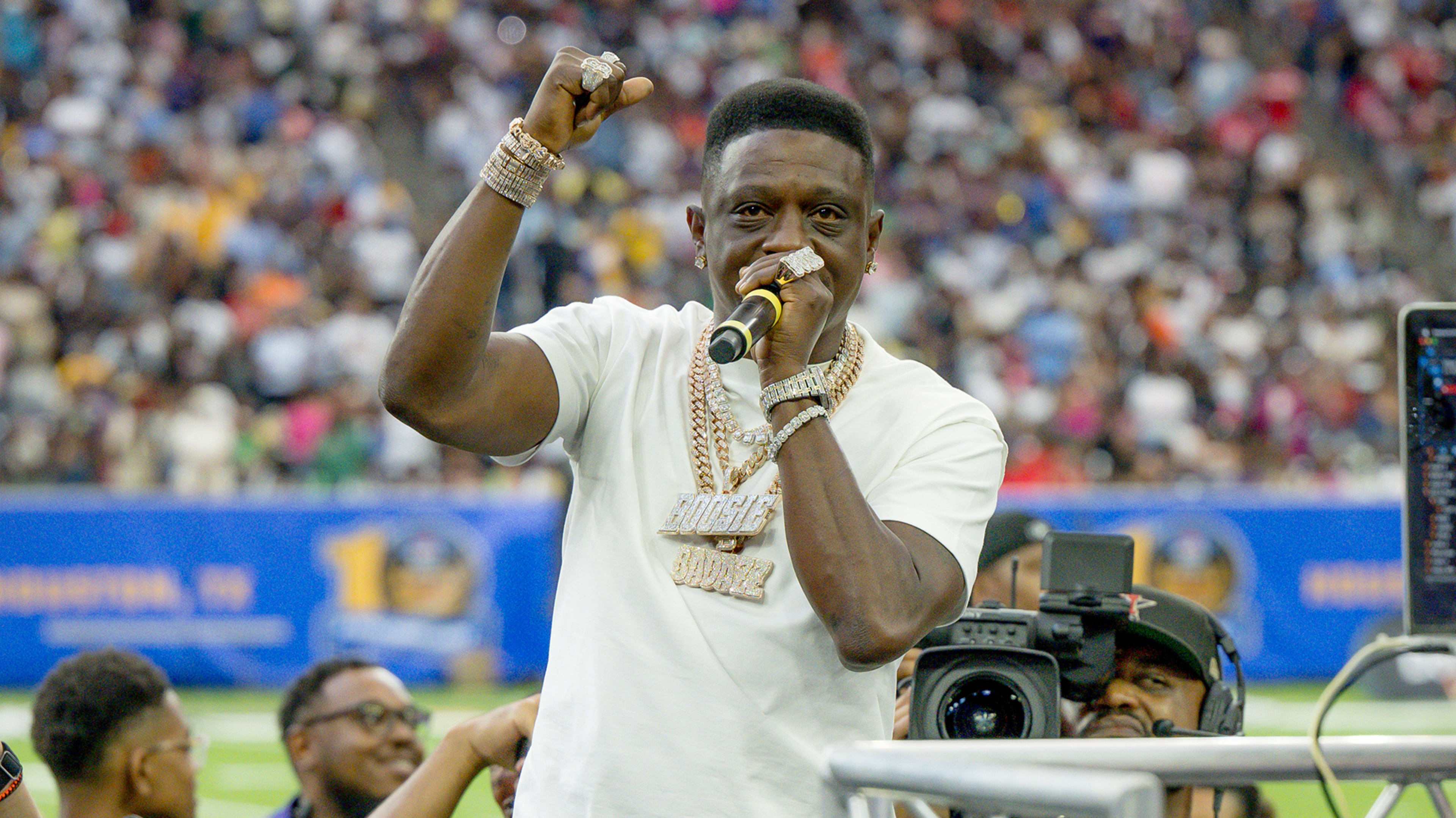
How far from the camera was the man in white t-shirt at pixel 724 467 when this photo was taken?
6.97 ft

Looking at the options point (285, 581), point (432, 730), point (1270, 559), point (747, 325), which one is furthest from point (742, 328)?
point (1270, 559)

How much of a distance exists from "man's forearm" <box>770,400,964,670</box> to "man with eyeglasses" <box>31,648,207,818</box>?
2167 millimetres

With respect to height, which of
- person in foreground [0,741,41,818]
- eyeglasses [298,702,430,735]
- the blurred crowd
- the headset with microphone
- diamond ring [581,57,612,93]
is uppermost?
the blurred crowd

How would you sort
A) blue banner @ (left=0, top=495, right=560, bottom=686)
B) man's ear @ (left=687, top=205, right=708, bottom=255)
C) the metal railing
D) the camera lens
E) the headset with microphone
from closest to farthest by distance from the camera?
the metal railing, man's ear @ (left=687, top=205, right=708, bottom=255), the camera lens, the headset with microphone, blue banner @ (left=0, top=495, right=560, bottom=686)

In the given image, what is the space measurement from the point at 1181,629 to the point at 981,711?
2.50 ft

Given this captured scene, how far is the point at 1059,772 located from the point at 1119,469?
37.0ft

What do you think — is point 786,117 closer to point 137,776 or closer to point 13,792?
point 13,792

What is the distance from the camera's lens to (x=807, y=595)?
211 cm

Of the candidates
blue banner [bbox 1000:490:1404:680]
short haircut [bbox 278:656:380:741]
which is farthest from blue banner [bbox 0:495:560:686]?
short haircut [bbox 278:656:380:741]

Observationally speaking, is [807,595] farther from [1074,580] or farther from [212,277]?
[212,277]

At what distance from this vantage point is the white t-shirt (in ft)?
6.98

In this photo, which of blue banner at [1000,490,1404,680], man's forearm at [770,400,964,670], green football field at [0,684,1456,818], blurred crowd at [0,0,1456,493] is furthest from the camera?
blurred crowd at [0,0,1456,493]

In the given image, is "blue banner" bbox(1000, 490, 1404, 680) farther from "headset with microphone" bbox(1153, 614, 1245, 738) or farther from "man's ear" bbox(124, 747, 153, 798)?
"man's ear" bbox(124, 747, 153, 798)

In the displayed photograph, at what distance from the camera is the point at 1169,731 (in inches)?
116
